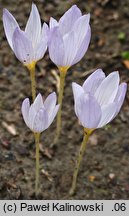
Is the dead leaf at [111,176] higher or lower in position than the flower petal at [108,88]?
lower

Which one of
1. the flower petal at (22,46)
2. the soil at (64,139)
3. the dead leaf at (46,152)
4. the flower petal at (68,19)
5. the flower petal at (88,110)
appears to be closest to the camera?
the flower petal at (88,110)

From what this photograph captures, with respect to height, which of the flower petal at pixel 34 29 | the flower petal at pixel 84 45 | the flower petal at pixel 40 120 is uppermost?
the flower petal at pixel 34 29

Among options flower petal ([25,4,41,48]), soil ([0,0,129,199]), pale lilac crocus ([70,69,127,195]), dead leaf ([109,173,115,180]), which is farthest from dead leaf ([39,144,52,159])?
flower petal ([25,4,41,48])

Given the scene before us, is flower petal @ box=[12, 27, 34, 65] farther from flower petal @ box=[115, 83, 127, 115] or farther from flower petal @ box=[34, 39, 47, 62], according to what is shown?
flower petal @ box=[115, 83, 127, 115]

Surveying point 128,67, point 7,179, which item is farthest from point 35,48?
point 128,67

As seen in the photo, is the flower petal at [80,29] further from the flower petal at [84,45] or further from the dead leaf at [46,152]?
the dead leaf at [46,152]

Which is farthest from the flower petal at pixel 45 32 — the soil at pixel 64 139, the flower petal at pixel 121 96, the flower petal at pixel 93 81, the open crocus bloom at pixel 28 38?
the soil at pixel 64 139

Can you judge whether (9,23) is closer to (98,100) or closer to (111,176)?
(98,100)

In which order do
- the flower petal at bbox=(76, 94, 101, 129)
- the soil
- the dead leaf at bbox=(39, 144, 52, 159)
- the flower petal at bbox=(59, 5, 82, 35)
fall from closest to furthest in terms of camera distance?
the flower petal at bbox=(76, 94, 101, 129) → the flower petal at bbox=(59, 5, 82, 35) → the soil → the dead leaf at bbox=(39, 144, 52, 159)
